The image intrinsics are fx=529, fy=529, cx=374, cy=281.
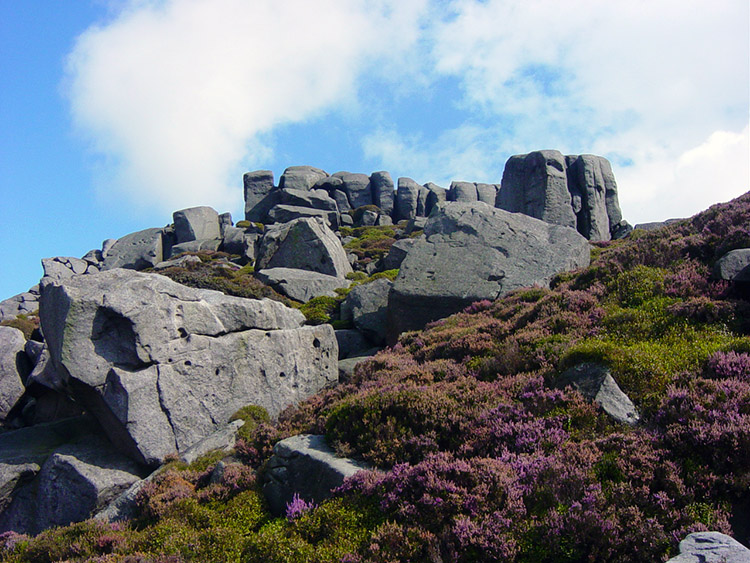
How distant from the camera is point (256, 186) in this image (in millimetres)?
92188

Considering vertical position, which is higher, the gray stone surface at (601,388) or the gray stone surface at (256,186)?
the gray stone surface at (256,186)

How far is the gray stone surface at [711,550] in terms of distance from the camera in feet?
19.3

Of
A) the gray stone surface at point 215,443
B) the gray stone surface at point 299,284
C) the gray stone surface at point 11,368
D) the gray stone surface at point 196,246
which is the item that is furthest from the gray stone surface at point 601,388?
the gray stone surface at point 196,246

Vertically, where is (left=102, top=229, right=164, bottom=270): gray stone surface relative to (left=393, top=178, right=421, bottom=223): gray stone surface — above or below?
below

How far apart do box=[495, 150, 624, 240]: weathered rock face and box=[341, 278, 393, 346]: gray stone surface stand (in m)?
22.9

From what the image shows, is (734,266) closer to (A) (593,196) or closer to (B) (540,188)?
(B) (540,188)

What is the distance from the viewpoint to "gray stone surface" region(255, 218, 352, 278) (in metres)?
40.4

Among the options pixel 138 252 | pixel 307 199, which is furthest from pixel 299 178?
pixel 138 252

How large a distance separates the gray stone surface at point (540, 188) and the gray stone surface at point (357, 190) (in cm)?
5197

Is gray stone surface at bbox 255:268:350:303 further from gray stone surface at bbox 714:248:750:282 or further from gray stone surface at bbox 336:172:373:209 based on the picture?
Result: gray stone surface at bbox 336:172:373:209

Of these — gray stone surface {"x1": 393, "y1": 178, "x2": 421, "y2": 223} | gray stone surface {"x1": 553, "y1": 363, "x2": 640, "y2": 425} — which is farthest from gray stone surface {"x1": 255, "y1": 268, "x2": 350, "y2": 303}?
gray stone surface {"x1": 393, "y1": 178, "x2": 421, "y2": 223}

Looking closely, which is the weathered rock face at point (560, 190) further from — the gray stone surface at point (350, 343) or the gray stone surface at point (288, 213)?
the gray stone surface at point (288, 213)

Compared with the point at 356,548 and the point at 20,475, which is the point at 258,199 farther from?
the point at 356,548

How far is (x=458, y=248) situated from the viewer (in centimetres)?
2255
